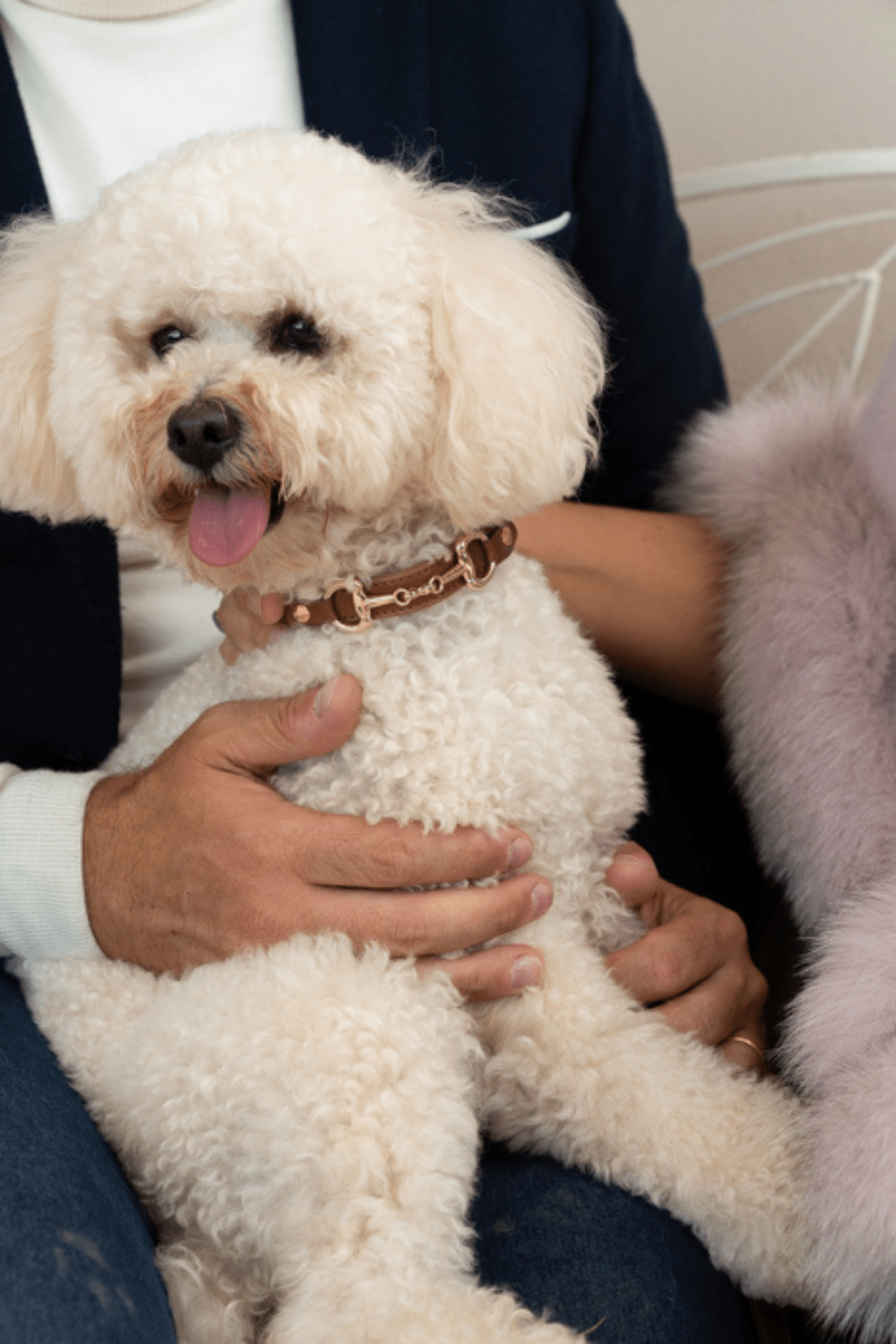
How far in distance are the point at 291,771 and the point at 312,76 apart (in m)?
0.63

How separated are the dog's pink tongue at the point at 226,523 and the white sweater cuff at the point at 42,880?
0.24 m

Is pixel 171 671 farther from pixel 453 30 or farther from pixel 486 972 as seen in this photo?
pixel 453 30

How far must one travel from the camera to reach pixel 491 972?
72 centimetres

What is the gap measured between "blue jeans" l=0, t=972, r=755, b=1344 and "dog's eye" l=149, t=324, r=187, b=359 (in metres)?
0.47

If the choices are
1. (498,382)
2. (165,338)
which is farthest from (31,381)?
(498,382)

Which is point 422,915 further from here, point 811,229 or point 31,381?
point 811,229

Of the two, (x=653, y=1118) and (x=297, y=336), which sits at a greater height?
(x=297, y=336)

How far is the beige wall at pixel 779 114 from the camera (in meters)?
1.45

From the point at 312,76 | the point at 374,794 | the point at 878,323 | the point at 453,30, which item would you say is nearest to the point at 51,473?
the point at 374,794

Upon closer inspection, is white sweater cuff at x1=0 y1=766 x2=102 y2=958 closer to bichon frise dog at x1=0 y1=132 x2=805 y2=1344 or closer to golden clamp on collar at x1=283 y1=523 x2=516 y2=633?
bichon frise dog at x1=0 y1=132 x2=805 y2=1344

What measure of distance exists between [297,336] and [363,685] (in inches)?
9.3

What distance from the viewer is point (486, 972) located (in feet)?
2.36

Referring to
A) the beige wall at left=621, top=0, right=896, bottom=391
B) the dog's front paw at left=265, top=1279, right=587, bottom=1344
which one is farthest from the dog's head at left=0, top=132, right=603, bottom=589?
the beige wall at left=621, top=0, right=896, bottom=391

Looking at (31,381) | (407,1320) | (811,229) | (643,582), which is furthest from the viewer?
(811,229)
